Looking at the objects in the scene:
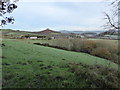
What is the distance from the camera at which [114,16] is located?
1002 cm

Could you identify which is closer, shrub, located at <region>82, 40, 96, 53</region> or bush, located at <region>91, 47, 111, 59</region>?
bush, located at <region>91, 47, 111, 59</region>

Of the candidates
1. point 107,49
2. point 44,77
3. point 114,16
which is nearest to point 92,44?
point 107,49

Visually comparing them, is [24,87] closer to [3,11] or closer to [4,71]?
[4,71]

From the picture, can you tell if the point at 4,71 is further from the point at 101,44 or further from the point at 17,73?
the point at 101,44

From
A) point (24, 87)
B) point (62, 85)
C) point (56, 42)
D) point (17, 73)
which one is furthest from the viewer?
point (56, 42)

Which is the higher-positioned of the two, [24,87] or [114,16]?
[114,16]

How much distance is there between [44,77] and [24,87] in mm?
1547

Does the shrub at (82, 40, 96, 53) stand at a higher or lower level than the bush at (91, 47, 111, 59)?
higher

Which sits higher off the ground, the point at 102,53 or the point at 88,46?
the point at 88,46

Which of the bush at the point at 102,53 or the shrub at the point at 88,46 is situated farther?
the shrub at the point at 88,46

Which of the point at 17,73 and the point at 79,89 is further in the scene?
the point at 17,73

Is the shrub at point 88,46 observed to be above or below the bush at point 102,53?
above

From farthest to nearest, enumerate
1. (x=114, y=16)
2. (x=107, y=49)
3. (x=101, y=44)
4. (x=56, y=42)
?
1. (x=56, y=42)
2. (x=101, y=44)
3. (x=107, y=49)
4. (x=114, y=16)

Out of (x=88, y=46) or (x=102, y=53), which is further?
(x=88, y=46)
